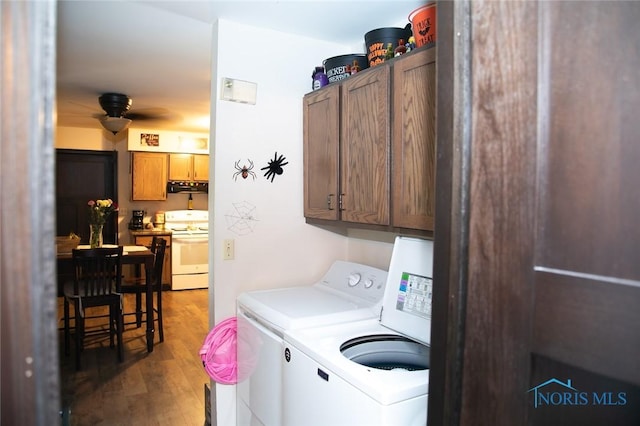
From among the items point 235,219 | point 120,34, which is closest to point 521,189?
point 235,219

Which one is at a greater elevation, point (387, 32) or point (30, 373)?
point (387, 32)

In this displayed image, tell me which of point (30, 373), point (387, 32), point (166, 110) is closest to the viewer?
point (30, 373)

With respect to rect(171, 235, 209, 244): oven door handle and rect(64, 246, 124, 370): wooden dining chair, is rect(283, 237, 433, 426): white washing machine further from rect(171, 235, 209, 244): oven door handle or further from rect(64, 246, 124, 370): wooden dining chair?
rect(171, 235, 209, 244): oven door handle

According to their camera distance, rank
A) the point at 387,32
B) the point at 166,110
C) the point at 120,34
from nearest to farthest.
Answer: the point at 387,32 → the point at 120,34 → the point at 166,110

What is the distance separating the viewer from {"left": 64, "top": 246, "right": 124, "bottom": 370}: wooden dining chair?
3.42 metres

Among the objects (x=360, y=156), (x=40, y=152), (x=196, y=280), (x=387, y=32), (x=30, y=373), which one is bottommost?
(x=196, y=280)

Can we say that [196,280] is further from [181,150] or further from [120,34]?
[120,34]

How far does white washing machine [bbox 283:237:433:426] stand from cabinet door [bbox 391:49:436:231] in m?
0.19

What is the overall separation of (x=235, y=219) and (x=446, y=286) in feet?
5.67

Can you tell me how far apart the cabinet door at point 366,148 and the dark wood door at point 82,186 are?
17.1ft

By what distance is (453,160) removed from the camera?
26.9 inches

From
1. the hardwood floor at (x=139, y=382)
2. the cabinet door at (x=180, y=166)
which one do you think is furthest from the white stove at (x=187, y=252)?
the hardwood floor at (x=139, y=382)

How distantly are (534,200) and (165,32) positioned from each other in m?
2.41

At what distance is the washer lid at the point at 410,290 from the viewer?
5.62 feet
